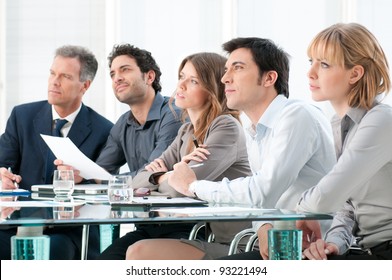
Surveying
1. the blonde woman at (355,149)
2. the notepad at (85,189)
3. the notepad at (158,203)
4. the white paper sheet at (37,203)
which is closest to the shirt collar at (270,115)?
the blonde woman at (355,149)

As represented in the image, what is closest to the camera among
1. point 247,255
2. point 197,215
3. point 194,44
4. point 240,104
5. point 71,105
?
point 197,215

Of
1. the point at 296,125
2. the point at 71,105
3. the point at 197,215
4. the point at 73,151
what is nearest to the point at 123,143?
the point at 71,105

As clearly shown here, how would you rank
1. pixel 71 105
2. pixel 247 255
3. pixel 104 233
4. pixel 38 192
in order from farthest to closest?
pixel 71 105 < pixel 104 233 < pixel 38 192 < pixel 247 255

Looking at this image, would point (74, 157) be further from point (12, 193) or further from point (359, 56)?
point (359, 56)

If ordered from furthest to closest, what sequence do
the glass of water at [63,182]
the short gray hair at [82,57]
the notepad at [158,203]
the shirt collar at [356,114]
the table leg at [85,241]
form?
the short gray hair at [82,57] → the table leg at [85,241] → the glass of water at [63,182] → the notepad at [158,203] → the shirt collar at [356,114]

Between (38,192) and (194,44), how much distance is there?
4.11m

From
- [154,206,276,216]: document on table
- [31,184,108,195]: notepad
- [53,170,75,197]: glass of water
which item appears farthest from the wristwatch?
[31,184,108,195]: notepad

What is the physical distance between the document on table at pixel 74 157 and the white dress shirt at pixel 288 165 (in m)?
0.96

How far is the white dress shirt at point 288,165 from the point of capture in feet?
→ 9.40

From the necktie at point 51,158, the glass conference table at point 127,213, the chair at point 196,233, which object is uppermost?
the necktie at point 51,158

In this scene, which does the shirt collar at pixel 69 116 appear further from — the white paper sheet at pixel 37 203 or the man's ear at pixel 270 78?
the man's ear at pixel 270 78

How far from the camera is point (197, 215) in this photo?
2.46 m

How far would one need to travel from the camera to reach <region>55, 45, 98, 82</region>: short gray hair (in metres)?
4.91
